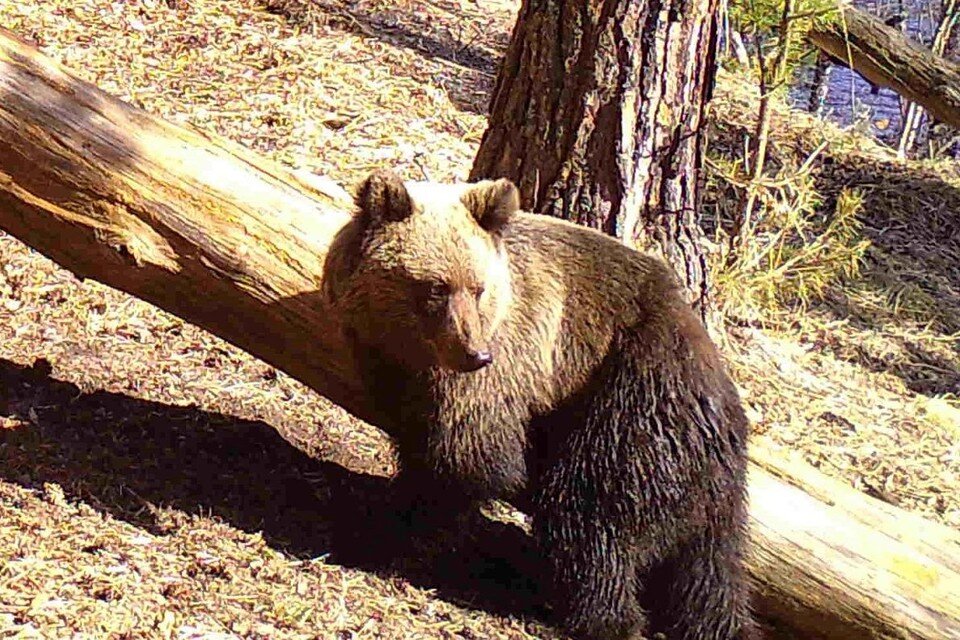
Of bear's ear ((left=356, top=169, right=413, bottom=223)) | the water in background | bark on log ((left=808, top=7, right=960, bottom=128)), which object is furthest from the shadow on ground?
the water in background

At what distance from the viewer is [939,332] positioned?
7.29 m

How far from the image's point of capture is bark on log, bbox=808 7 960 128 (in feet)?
27.0

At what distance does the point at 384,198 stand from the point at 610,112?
148 centimetres

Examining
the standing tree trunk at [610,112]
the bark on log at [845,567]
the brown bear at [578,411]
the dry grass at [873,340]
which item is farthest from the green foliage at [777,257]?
the brown bear at [578,411]

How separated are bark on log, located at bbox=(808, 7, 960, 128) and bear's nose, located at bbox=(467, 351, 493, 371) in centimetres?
545

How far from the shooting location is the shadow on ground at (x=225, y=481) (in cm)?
421

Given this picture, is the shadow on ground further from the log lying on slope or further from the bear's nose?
the bear's nose

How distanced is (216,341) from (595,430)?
1.97 m

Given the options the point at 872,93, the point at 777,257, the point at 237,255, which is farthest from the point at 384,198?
the point at 872,93

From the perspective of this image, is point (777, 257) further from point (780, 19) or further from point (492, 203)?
point (492, 203)

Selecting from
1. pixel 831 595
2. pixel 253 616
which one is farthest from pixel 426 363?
pixel 831 595

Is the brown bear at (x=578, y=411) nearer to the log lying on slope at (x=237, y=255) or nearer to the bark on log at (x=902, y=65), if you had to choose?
the log lying on slope at (x=237, y=255)

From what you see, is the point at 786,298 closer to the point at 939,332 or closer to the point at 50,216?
→ the point at 939,332

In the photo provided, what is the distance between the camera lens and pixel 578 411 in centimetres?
416
